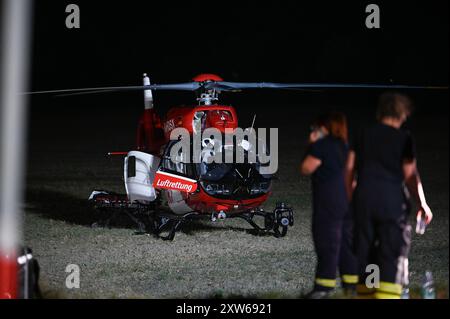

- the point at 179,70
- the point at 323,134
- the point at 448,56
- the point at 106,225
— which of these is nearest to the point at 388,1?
the point at 448,56

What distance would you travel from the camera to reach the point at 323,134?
7.46 metres

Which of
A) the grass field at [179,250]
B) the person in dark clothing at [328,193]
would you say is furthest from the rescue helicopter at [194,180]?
the person in dark clothing at [328,193]

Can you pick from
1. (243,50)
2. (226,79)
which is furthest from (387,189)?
(243,50)

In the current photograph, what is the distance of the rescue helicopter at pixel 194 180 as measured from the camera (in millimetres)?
11641

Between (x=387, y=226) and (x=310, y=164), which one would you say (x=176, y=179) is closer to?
(x=310, y=164)

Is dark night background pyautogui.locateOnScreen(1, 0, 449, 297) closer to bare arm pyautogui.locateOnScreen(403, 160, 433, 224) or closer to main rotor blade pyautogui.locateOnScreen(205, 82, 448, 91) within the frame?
main rotor blade pyautogui.locateOnScreen(205, 82, 448, 91)

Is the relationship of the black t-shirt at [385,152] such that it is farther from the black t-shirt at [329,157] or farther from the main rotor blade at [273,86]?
the main rotor blade at [273,86]

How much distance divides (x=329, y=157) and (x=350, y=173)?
221 mm

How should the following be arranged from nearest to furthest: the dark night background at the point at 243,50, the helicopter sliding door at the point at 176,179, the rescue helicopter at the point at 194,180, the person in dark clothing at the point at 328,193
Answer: the person in dark clothing at the point at 328,193 → the rescue helicopter at the point at 194,180 → the helicopter sliding door at the point at 176,179 → the dark night background at the point at 243,50

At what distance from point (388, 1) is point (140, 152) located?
50.5 m

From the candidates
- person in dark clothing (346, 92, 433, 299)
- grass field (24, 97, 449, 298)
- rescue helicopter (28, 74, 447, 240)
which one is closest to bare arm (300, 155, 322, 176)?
person in dark clothing (346, 92, 433, 299)

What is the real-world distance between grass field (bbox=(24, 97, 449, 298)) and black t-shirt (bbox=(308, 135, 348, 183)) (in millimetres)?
1436

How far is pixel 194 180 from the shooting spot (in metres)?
11.7

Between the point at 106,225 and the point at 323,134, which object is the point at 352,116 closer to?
the point at 106,225
